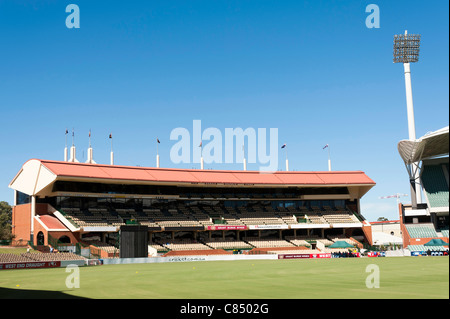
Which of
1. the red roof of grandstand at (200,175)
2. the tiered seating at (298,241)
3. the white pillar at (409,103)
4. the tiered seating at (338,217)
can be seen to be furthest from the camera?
the white pillar at (409,103)

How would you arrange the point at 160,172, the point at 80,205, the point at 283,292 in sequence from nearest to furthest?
1. the point at 283,292
2. the point at 80,205
3. the point at 160,172

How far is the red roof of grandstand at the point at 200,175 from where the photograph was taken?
73250 millimetres

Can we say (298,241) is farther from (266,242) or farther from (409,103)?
(409,103)

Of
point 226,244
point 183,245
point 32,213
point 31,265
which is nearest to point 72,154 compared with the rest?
point 32,213

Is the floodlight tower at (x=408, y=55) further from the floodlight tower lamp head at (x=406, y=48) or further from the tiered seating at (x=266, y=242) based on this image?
the tiered seating at (x=266, y=242)

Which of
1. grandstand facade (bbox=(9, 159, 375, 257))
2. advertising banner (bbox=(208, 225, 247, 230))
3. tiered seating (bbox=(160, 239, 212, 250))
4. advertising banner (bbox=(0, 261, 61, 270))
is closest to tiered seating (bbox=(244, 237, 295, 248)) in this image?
grandstand facade (bbox=(9, 159, 375, 257))

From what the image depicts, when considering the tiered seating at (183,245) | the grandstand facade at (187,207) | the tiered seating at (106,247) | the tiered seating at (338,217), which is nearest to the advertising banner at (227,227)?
the grandstand facade at (187,207)

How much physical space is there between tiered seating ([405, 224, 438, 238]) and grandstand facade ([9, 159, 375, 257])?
37.1 ft

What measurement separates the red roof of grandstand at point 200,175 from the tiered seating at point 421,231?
14.0 metres

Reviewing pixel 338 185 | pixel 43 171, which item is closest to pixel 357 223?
pixel 338 185

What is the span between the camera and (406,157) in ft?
257
